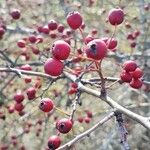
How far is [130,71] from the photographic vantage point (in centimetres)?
227

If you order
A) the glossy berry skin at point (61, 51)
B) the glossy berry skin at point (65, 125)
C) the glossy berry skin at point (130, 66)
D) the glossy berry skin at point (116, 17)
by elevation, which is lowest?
the glossy berry skin at point (65, 125)

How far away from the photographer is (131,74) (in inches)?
91.1

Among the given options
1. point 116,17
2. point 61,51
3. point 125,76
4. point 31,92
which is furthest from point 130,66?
point 31,92

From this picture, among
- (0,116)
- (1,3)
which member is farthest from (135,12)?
(0,116)

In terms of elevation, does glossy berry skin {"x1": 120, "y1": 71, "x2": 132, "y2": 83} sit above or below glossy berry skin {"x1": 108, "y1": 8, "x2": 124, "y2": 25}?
below

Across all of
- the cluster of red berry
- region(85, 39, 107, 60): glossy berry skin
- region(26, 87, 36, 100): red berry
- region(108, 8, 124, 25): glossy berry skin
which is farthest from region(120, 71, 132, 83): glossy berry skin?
region(26, 87, 36, 100): red berry

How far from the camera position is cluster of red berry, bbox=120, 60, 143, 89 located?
2246mm

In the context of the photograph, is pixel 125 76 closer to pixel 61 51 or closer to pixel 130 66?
pixel 130 66

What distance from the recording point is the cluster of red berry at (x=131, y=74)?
7.37 feet

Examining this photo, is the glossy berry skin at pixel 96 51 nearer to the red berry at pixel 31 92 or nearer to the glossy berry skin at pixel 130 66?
the glossy berry skin at pixel 130 66

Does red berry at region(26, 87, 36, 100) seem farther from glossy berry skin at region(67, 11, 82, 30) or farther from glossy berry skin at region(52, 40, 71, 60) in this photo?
glossy berry skin at region(52, 40, 71, 60)

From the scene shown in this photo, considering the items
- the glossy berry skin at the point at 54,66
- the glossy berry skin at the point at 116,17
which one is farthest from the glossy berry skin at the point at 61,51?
the glossy berry skin at the point at 116,17

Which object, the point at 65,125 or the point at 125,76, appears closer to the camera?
the point at 65,125

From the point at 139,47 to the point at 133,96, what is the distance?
1028mm
